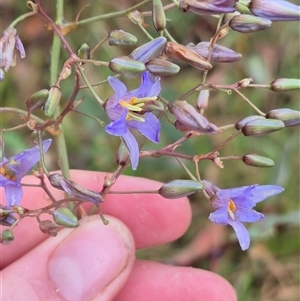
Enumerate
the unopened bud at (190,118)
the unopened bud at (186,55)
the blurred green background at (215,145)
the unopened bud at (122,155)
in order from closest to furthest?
the unopened bud at (190,118) < the unopened bud at (186,55) < the unopened bud at (122,155) < the blurred green background at (215,145)

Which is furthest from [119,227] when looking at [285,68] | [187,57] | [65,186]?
[285,68]

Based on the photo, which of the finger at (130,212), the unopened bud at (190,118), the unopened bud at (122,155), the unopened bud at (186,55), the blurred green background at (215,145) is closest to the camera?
the unopened bud at (190,118)

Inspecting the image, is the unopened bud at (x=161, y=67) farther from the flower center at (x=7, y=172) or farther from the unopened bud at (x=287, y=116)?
the flower center at (x=7, y=172)

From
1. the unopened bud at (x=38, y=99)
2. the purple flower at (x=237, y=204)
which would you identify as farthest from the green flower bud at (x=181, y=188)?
the unopened bud at (x=38, y=99)

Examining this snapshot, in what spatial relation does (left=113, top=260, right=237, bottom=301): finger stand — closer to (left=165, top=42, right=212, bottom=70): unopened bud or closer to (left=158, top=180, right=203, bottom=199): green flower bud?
(left=158, top=180, right=203, bottom=199): green flower bud

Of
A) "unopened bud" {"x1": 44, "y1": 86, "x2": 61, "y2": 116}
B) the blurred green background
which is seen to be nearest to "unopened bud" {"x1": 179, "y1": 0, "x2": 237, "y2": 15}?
"unopened bud" {"x1": 44, "y1": 86, "x2": 61, "y2": 116}

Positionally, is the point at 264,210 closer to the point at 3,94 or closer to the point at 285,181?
the point at 285,181
